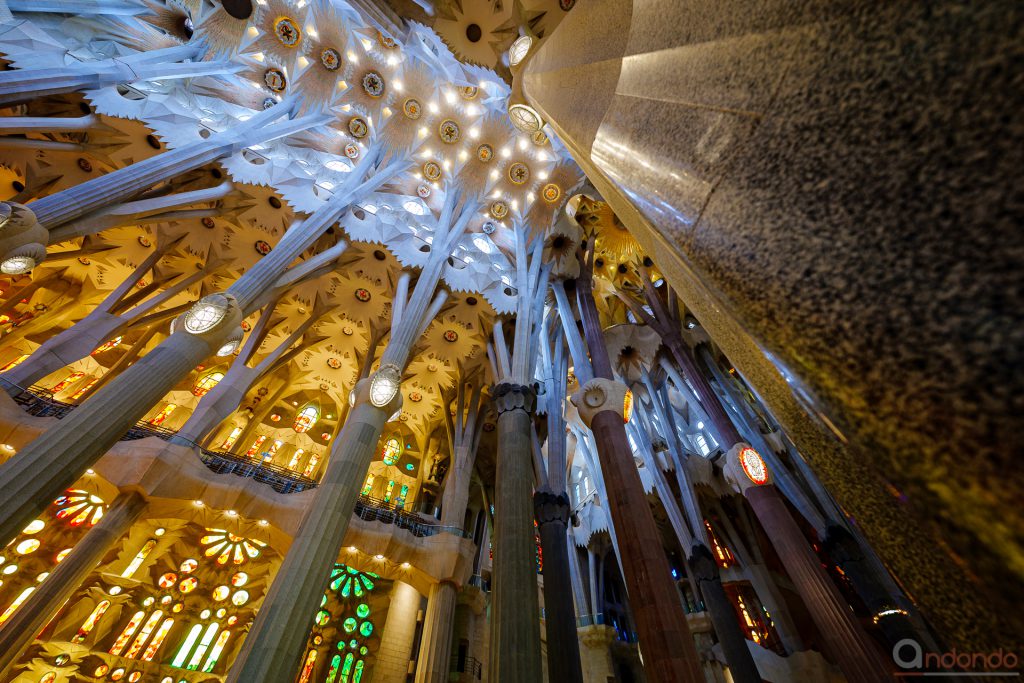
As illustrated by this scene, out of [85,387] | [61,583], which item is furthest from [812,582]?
[85,387]

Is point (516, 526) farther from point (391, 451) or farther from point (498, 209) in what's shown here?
point (391, 451)

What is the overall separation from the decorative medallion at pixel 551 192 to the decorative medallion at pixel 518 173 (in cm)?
77

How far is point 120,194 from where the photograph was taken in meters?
7.23

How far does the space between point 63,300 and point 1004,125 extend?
18140mm

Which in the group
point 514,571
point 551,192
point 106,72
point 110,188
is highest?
point 551,192

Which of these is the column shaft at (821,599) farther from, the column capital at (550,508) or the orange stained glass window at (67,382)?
the orange stained glass window at (67,382)

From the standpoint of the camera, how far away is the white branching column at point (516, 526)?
5305 mm

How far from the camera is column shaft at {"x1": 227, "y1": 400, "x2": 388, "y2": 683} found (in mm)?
3945

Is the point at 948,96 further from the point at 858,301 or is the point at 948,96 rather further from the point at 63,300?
the point at 63,300

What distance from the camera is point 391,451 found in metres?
15.4

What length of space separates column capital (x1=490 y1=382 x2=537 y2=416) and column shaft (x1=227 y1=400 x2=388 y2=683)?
3006 millimetres

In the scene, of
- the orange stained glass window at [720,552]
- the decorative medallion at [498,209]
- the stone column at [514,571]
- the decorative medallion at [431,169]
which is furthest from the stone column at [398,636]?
the decorative medallion at [431,169]

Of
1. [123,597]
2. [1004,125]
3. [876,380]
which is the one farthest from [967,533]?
[123,597]

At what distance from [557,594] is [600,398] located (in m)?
3.71
